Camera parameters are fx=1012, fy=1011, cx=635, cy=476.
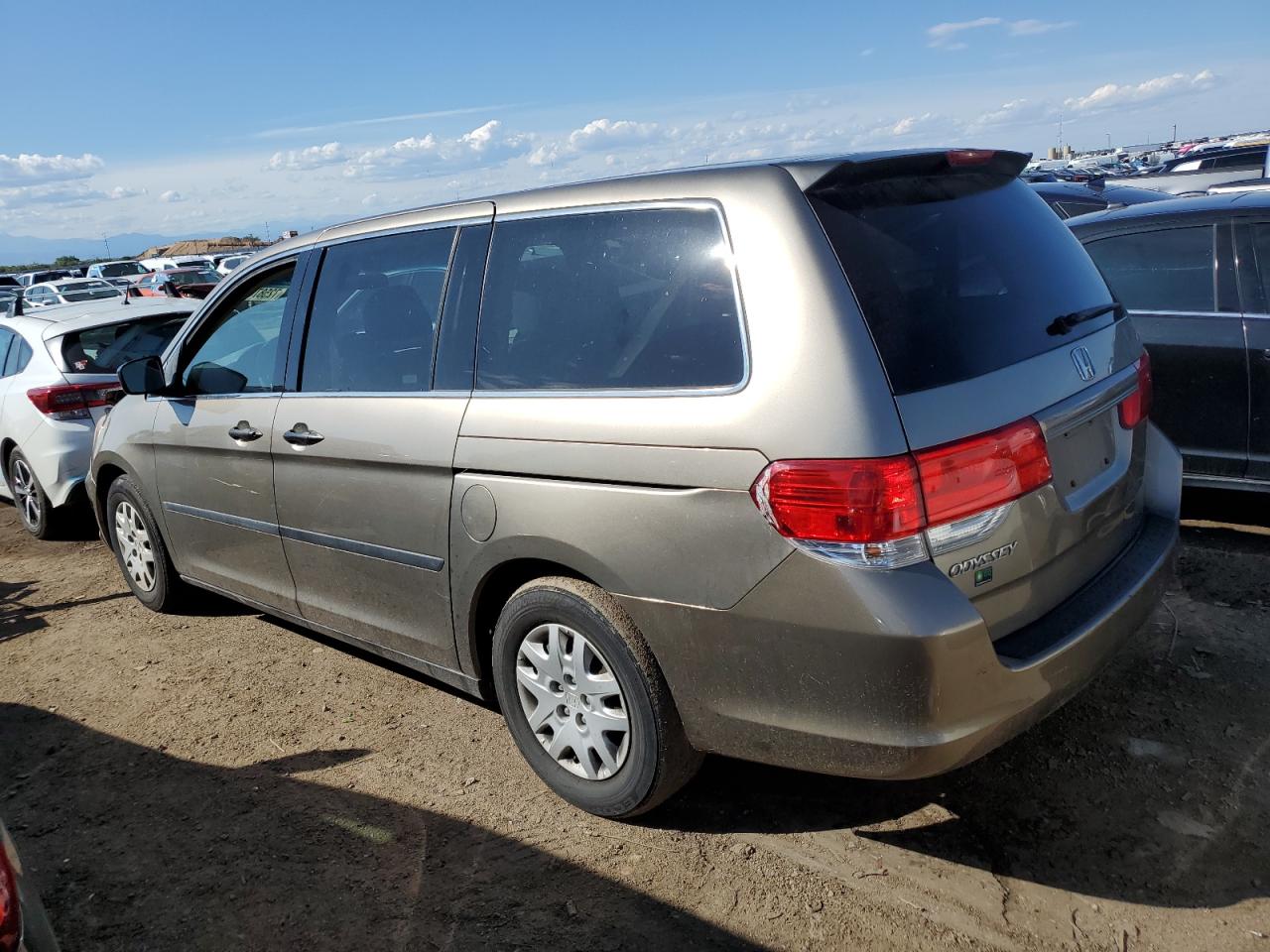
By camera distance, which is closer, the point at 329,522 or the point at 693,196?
the point at 693,196

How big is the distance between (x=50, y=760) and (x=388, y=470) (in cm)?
185

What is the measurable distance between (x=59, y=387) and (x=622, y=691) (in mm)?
5403

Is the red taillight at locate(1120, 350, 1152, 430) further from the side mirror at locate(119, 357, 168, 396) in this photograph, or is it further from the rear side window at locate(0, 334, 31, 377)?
the rear side window at locate(0, 334, 31, 377)

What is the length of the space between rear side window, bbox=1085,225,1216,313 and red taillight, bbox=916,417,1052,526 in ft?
9.89

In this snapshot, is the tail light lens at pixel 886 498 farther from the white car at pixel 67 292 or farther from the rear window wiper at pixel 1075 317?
the white car at pixel 67 292

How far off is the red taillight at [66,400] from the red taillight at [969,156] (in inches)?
227

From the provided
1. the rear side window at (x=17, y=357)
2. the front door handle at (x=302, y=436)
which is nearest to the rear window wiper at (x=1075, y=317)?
the front door handle at (x=302, y=436)

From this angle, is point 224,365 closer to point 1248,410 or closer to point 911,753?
point 911,753

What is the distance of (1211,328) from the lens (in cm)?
515

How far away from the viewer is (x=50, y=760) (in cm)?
394

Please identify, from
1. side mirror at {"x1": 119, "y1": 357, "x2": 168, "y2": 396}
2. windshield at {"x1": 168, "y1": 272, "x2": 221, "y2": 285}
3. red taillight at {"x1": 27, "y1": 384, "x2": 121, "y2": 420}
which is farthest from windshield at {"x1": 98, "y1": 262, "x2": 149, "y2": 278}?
side mirror at {"x1": 119, "y1": 357, "x2": 168, "y2": 396}

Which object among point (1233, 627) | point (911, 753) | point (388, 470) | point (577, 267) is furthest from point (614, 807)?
point (1233, 627)

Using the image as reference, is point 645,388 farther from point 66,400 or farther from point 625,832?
point 66,400

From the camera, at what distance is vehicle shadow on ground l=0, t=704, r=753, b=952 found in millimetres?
2781
